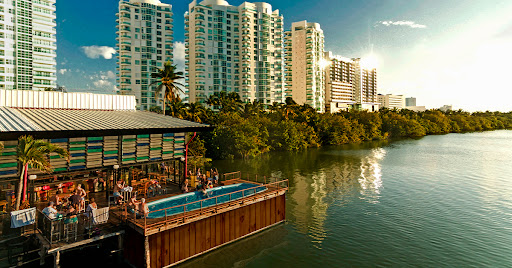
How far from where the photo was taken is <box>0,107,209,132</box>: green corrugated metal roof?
1841 centimetres

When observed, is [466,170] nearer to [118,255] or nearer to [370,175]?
[370,175]

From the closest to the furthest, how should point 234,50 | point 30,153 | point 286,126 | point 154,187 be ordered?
1. point 30,153
2. point 154,187
3. point 286,126
4. point 234,50

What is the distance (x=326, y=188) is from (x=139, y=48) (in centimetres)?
11271

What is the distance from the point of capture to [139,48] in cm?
12788

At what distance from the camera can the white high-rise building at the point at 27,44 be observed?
98725 millimetres

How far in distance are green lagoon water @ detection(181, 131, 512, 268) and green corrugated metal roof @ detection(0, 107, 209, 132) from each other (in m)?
10.2

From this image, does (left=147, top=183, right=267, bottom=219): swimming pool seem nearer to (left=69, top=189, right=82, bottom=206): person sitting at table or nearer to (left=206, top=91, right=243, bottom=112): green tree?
(left=69, top=189, right=82, bottom=206): person sitting at table

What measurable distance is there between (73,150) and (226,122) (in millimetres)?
47492

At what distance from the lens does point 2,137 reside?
16.5 m

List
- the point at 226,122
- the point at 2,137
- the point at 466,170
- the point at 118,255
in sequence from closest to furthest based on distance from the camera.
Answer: the point at 2,137 → the point at 118,255 → the point at 466,170 → the point at 226,122

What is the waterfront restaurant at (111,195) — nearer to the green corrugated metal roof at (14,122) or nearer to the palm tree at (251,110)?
the green corrugated metal roof at (14,122)

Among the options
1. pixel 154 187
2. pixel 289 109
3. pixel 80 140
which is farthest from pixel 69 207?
pixel 289 109

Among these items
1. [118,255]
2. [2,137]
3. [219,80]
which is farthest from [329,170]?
[219,80]

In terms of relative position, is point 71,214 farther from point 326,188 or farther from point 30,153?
point 326,188
